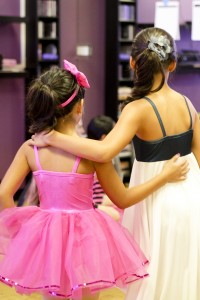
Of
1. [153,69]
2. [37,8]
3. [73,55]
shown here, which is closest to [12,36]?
[37,8]

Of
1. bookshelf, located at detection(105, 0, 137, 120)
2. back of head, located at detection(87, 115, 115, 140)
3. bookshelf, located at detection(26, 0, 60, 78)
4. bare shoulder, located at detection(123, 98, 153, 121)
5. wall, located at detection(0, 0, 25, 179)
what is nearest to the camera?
bare shoulder, located at detection(123, 98, 153, 121)

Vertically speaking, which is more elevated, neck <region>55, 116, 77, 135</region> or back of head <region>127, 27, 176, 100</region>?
back of head <region>127, 27, 176, 100</region>

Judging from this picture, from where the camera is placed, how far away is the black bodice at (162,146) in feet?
7.17

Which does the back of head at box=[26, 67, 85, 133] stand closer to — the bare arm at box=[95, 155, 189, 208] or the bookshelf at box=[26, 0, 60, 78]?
the bare arm at box=[95, 155, 189, 208]

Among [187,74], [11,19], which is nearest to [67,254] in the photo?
[187,74]

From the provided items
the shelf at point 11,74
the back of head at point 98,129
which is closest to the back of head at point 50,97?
the back of head at point 98,129

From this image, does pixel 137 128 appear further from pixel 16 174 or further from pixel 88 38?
pixel 88 38

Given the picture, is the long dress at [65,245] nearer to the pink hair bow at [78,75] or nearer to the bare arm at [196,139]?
the pink hair bow at [78,75]

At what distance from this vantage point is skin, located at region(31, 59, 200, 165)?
2.00 meters

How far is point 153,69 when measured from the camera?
7.13ft

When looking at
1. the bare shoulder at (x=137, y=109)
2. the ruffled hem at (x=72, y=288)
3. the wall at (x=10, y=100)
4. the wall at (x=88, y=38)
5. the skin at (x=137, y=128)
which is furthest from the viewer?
the wall at (x=88, y=38)

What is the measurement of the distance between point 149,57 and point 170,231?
0.64 meters

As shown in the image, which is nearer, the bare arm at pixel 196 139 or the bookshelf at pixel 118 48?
the bare arm at pixel 196 139

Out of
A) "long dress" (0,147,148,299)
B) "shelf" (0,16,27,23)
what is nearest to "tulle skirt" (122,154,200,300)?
"long dress" (0,147,148,299)
